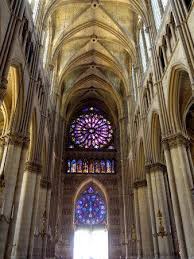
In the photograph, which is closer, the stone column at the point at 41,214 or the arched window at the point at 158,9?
the arched window at the point at 158,9

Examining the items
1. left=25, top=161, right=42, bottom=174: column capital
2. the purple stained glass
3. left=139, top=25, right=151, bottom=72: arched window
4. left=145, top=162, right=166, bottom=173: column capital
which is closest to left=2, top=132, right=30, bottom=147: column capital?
left=25, top=161, right=42, bottom=174: column capital

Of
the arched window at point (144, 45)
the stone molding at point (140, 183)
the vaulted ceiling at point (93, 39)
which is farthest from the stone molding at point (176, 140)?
the vaulted ceiling at point (93, 39)

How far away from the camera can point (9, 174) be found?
12.7 m

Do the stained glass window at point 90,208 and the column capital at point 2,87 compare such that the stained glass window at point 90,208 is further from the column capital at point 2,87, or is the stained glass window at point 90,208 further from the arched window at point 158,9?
the column capital at point 2,87

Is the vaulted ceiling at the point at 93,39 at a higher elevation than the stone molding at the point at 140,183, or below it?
higher

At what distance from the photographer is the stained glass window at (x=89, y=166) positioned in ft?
99.8

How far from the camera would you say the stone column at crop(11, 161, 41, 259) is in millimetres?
14188

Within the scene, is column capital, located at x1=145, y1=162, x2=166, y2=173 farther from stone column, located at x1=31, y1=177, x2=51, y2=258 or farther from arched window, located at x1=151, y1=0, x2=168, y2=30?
arched window, located at x1=151, y1=0, x2=168, y2=30

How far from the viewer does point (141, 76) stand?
827 inches

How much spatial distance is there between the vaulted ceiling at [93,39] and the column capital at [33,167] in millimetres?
9029

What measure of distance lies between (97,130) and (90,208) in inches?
361

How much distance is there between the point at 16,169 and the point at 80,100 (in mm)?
21840

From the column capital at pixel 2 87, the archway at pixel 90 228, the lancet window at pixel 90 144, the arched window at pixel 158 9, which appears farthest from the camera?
the lancet window at pixel 90 144

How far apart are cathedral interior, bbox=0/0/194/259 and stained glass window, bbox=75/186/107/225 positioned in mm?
103
